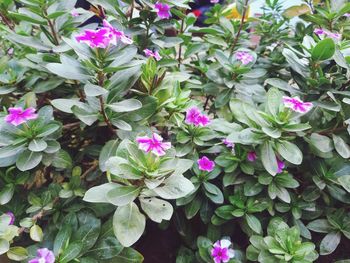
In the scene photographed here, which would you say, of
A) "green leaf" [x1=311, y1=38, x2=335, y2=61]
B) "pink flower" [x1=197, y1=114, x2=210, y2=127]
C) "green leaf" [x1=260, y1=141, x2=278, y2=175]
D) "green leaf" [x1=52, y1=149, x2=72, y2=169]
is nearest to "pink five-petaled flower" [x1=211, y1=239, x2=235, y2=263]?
"green leaf" [x1=260, y1=141, x2=278, y2=175]

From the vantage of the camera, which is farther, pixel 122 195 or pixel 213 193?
pixel 213 193

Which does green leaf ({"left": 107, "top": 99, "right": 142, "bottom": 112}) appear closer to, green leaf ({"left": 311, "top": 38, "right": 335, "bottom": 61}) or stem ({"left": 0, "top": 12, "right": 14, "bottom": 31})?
green leaf ({"left": 311, "top": 38, "right": 335, "bottom": 61})

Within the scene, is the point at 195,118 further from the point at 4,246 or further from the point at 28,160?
the point at 4,246

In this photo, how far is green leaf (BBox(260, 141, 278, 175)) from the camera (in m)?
0.83

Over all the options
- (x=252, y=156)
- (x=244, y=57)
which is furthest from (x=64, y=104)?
(x=244, y=57)

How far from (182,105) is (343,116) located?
0.44 meters

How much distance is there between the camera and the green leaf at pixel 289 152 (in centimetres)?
81

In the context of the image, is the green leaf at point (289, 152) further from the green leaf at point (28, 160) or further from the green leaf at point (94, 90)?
the green leaf at point (28, 160)

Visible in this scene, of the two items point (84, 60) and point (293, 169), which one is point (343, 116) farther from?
point (84, 60)

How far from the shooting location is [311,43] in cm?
96

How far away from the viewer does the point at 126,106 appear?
2.65ft

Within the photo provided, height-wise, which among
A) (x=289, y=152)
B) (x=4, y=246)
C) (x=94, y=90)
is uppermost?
(x=94, y=90)

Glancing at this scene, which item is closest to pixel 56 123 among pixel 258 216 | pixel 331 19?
pixel 258 216

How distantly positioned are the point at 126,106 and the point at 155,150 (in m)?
0.17
